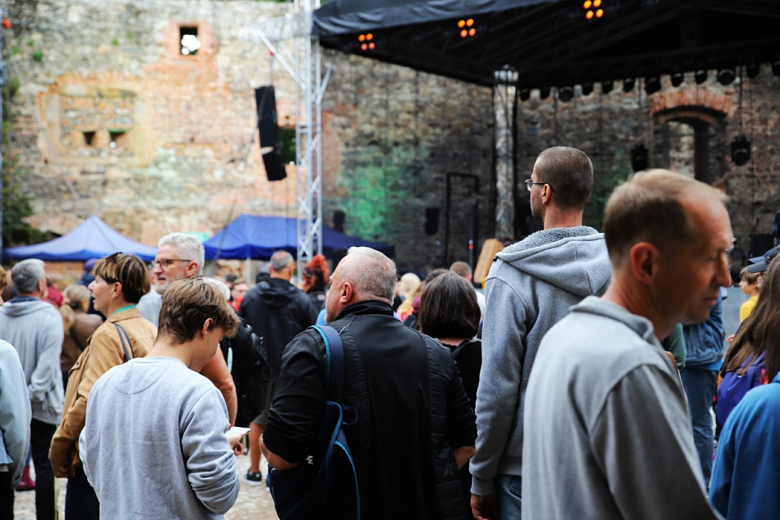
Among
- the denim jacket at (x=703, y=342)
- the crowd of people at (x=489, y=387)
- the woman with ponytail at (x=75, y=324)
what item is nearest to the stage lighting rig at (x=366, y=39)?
the woman with ponytail at (x=75, y=324)

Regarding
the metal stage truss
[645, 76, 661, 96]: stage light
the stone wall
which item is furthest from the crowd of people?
the stone wall

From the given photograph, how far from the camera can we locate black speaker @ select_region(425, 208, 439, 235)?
48.0ft

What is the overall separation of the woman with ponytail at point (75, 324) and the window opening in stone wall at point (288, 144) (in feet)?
30.0

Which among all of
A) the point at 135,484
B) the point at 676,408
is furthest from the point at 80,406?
the point at 676,408

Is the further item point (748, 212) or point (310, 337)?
point (748, 212)

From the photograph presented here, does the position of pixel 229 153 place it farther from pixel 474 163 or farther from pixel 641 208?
pixel 641 208

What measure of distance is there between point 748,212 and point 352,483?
47.5 ft

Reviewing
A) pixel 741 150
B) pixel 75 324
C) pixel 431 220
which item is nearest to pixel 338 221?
pixel 431 220

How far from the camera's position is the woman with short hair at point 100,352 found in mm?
2672

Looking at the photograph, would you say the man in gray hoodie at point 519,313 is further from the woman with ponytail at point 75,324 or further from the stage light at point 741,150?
the stage light at point 741,150

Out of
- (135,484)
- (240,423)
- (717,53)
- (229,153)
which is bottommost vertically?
(240,423)

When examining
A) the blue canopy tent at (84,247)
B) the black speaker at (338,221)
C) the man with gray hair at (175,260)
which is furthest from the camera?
the black speaker at (338,221)

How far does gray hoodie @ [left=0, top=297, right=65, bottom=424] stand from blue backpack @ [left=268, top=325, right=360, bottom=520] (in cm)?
267

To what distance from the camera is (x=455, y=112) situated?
49.6 feet
